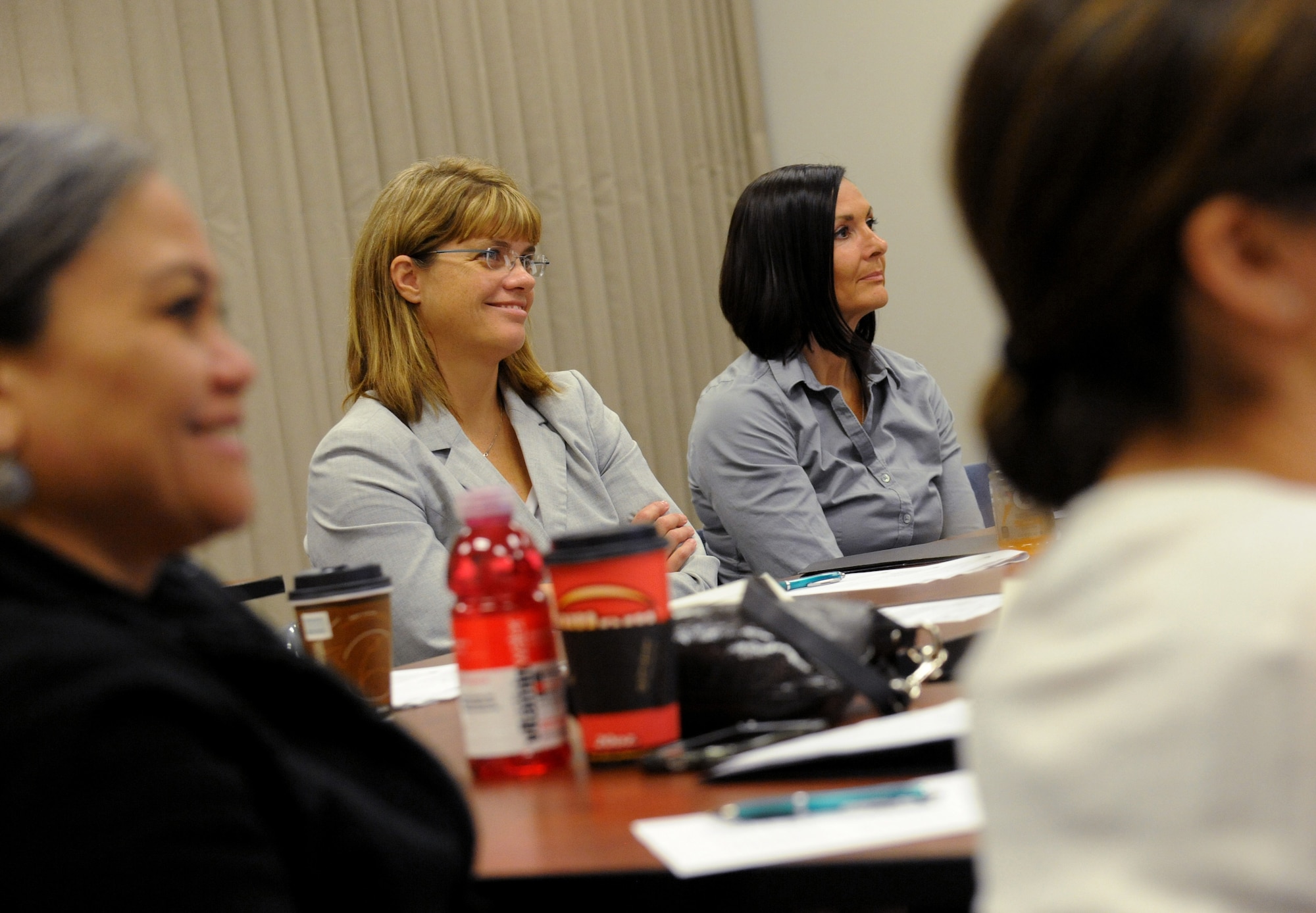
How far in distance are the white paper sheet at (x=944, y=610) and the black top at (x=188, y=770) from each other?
750mm

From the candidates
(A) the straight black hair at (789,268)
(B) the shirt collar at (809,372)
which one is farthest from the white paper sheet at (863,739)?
Result: (A) the straight black hair at (789,268)

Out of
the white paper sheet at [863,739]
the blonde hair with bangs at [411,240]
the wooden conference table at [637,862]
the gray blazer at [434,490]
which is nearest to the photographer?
the wooden conference table at [637,862]

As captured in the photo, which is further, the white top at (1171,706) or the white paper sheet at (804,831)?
the white paper sheet at (804,831)

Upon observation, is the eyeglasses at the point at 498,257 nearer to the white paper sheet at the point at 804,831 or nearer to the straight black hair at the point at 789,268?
the straight black hair at the point at 789,268

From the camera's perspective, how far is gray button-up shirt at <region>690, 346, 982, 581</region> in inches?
108

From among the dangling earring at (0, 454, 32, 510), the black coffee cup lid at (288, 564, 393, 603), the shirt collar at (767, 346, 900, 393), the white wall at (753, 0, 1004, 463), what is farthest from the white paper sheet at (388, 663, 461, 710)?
the white wall at (753, 0, 1004, 463)

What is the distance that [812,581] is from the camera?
1.98m

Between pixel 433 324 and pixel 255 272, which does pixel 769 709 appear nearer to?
pixel 433 324

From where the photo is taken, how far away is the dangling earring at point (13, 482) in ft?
2.37

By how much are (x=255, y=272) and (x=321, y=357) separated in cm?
29

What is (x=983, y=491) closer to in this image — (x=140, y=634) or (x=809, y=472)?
(x=809, y=472)

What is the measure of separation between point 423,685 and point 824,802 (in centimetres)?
83

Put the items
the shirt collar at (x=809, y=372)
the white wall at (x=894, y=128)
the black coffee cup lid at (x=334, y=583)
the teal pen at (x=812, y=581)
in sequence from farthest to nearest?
the white wall at (x=894, y=128) < the shirt collar at (x=809, y=372) < the teal pen at (x=812, y=581) < the black coffee cup lid at (x=334, y=583)

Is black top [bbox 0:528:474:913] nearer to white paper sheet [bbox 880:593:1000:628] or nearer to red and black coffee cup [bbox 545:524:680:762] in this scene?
red and black coffee cup [bbox 545:524:680:762]
